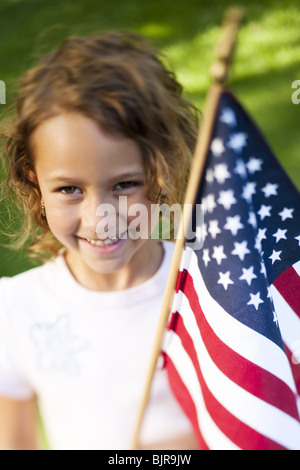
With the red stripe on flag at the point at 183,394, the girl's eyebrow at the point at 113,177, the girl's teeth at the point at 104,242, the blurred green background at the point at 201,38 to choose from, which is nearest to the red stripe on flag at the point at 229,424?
the red stripe on flag at the point at 183,394

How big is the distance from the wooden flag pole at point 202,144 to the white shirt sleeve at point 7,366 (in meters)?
0.40

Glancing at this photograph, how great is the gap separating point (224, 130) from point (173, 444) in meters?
0.88

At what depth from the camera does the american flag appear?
3.71 feet

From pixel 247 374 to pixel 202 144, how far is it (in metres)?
0.45

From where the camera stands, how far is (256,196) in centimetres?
119

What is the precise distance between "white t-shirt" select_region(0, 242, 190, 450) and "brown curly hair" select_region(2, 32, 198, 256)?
32 centimetres

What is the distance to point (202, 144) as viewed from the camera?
1088 millimetres

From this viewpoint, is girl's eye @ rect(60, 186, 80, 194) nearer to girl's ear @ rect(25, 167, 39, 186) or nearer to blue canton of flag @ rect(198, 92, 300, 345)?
girl's ear @ rect(25, 167, 39, 186)

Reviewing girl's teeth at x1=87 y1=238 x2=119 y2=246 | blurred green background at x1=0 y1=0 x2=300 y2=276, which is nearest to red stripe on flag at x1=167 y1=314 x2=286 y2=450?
girl's teeth at x1=87 y1=238 x2=119 y2=246

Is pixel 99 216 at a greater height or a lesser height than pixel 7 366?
greater

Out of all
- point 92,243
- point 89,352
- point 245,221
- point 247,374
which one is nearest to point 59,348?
point 89,352

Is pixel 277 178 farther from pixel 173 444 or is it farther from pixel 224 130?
pixel 173 444

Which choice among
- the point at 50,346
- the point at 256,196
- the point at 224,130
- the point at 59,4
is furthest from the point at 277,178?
the point at 59,4

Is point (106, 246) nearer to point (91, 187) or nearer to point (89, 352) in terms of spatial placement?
point (91, 187)
